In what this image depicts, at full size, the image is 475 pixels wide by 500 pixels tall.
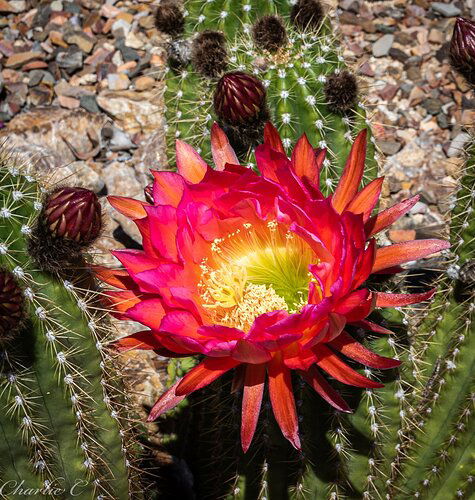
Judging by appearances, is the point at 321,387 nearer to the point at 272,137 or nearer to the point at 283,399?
the point at 283,399

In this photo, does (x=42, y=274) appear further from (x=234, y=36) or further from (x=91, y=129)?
(x=91, y=129)

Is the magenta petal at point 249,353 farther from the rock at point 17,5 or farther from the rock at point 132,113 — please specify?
the rock at point 17,5

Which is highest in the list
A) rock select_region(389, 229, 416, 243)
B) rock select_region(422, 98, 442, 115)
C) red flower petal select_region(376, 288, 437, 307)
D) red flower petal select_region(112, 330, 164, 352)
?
red flower petal select_region(376, 288, 437, 307)

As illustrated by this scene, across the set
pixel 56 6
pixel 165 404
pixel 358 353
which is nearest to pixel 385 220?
pixel 358 353

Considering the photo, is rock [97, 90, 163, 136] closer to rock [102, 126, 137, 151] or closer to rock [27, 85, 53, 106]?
rock [102, 126, 137, 151]

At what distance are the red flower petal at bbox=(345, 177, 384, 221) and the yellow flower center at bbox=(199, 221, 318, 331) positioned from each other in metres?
0.20

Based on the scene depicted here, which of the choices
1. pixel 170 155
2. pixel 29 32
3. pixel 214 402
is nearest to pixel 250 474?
pixel 214 402

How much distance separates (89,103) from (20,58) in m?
0.64

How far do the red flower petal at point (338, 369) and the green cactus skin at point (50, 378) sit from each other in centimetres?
59

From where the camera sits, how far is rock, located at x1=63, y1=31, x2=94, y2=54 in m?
4.59

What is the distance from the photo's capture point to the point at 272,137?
168 cm

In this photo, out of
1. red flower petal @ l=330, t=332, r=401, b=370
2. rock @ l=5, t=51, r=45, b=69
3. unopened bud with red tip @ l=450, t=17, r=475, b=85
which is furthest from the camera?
rock @ l=5, t=51, r=45, b=69

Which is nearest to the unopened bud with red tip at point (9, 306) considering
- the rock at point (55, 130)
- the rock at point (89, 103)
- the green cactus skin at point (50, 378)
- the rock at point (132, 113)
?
the green cactus skin at point (50, 378)

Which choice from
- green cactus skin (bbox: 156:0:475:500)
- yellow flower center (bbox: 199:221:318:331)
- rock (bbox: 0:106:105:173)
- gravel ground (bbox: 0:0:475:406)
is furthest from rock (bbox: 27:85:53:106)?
yellow flower center (bbox: 199:221:318:331)
